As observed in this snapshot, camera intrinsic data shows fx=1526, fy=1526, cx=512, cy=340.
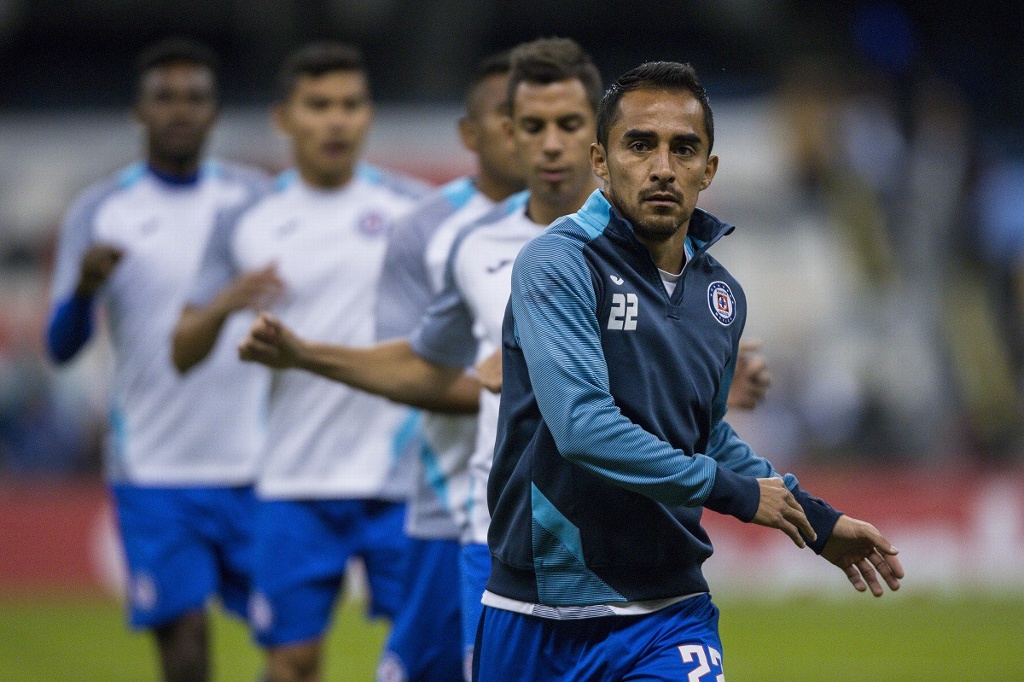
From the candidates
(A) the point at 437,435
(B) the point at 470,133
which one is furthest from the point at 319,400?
(B) the point at 470,133

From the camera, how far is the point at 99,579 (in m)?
14.4

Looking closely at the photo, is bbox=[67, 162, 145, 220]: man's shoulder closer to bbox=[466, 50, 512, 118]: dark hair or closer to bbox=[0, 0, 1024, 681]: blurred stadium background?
bbox=[466, 50, 512, 118]: dark hair

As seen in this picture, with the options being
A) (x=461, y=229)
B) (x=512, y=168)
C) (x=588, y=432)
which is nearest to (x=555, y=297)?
(x=588, y=432)

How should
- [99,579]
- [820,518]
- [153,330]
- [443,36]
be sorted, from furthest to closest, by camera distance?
[443,36]
[99,579]
[153,330]
[820,518]

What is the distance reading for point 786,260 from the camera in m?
19.7

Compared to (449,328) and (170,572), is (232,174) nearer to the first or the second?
(170,572)

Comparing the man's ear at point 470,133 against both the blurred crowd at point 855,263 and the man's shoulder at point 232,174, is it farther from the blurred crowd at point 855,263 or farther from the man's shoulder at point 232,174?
the blurred crowd at point 855,263

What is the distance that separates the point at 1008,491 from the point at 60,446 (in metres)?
10.6

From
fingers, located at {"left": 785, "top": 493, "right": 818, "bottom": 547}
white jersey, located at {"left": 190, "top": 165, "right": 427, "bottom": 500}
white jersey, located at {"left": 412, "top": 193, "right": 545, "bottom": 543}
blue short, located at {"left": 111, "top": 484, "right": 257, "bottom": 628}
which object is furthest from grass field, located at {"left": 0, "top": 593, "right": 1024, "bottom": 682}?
fingers, located at {"left": 785, "top": 493, "right": 818, "bottom": 547}

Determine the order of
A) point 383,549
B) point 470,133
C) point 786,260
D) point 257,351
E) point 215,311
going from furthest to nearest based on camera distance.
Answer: point 786,260 < point 383,549 < point 215,311 < point 470,133 < point 257,351

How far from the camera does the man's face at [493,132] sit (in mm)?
5746

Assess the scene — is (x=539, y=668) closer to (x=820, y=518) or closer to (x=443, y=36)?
(x=820, y=518)

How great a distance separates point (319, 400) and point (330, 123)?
51.5 inches

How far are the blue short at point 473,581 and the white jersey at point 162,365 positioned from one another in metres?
2.74
